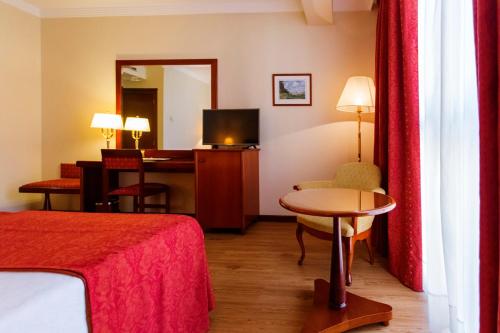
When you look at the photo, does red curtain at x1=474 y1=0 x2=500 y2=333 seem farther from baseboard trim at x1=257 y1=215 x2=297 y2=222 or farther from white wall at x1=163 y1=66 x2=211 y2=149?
white wall at x1=163 y1=66 x2=211 y2=149

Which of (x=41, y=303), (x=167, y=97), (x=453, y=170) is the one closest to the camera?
(x=41, y=303)

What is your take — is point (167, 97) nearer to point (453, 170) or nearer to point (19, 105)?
point (19, 105)

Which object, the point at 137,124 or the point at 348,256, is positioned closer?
the point at 348,256

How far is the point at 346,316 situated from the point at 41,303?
1.40m

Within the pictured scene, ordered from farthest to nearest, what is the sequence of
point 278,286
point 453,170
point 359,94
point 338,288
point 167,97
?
point 167,97 < point 359,94 < point 278,286 < point 338,288 < point 453,170

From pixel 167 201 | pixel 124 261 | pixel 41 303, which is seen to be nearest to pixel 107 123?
pixel 167 201

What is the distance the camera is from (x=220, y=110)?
158 inches

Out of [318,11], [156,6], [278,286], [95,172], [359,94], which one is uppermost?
[156,6]

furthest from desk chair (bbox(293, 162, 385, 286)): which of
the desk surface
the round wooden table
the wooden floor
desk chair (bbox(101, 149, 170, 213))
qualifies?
desk chair (bbox(101, 149, 170, 213))

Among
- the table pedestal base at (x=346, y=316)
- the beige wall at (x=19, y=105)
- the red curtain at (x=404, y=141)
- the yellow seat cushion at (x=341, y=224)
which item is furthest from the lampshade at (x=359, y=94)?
the beige wall at (x=19, y=105)

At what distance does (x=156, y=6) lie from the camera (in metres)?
4.13

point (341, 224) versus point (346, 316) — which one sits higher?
point (341, 224)

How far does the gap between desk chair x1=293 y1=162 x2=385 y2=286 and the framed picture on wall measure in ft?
4.12

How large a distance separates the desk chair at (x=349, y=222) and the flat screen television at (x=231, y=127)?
4.15ft
